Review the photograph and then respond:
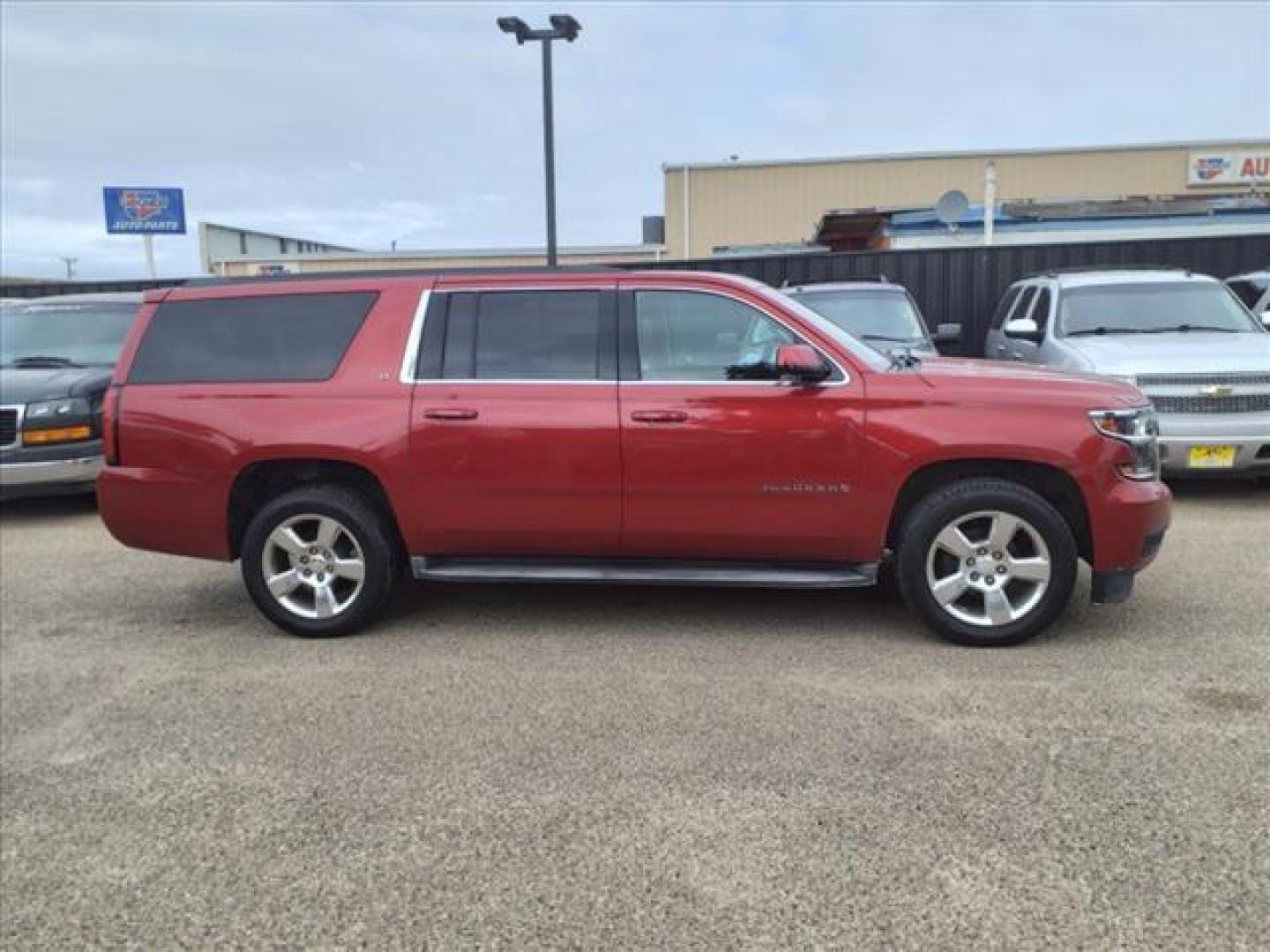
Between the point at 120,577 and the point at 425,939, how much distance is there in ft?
15.9

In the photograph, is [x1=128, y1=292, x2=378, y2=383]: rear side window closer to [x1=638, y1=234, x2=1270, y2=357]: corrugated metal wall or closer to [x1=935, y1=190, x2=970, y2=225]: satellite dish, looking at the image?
[x1=638, y1=234, x2=1270, y2=357]: corrugated metal wall

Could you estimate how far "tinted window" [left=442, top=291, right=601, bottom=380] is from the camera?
4.99 m

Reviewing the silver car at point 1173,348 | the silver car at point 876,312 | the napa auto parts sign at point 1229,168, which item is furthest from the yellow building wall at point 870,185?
the silver car at point 1173,348

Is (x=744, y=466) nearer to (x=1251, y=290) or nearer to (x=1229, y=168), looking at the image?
(x=1251, y=290)

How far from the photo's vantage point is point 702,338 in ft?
16.2

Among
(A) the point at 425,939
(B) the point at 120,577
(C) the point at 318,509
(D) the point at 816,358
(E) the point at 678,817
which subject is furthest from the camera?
(B) the point at 120,577

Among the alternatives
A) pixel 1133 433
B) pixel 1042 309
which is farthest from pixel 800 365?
pixel 1042 309

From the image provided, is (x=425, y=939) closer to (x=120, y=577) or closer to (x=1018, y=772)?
(x=1018, y=772)

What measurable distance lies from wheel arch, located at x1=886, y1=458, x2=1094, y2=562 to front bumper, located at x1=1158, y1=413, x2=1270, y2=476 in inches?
124

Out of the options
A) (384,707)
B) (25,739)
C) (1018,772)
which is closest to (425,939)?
(384,707)

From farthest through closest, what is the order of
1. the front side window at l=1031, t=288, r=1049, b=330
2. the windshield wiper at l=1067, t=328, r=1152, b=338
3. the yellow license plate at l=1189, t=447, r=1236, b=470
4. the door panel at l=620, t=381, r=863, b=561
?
the front side window at l=1031, t=288, r=1049, b=330, the windshield wiper at l=1067, t=328, r=1152, b=338, the yellow license plate at l=1189, t=447, r=1236, b=470, the door panel at l=620, t=381, r=863, b=561

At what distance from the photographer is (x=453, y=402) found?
4.95 m

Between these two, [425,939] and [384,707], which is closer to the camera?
[425,939]

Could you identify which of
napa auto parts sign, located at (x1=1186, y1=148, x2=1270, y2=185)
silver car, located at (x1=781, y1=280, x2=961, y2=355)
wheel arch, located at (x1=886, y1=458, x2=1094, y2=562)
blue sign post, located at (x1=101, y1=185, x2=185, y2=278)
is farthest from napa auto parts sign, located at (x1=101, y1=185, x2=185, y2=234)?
napa auto parts sign, located at (x1=1186, y1=148, x2=1270, y2=185)
